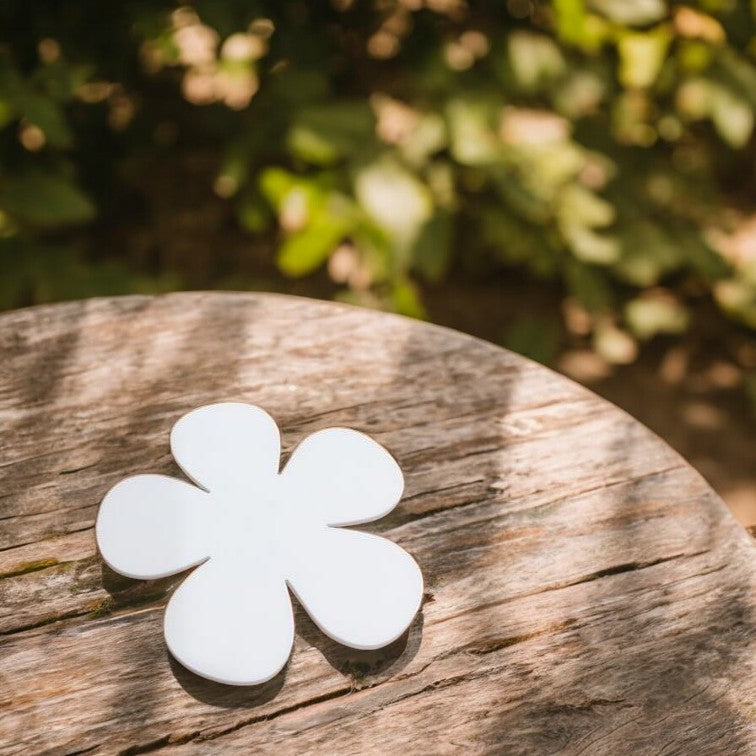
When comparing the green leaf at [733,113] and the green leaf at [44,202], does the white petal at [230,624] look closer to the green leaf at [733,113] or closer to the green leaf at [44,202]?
the green leaf at [44,202]

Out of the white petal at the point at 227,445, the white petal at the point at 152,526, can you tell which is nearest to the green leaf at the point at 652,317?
the white petal at the point at 227,445

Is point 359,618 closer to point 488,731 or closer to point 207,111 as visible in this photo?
point 488,731

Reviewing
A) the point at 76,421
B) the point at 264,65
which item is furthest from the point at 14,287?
the point at 76,421

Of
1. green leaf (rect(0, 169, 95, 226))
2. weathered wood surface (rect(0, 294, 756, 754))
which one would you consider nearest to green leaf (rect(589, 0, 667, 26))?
weathered wood surface (rect(0, 294, 756, 754))

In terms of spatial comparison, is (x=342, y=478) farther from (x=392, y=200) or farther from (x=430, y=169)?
(x=430, y=169)

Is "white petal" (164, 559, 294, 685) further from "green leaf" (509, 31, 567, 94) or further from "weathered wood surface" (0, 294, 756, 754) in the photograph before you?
"green leaf" (509, 31, 567, 94)

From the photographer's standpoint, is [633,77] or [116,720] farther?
[633,77]
